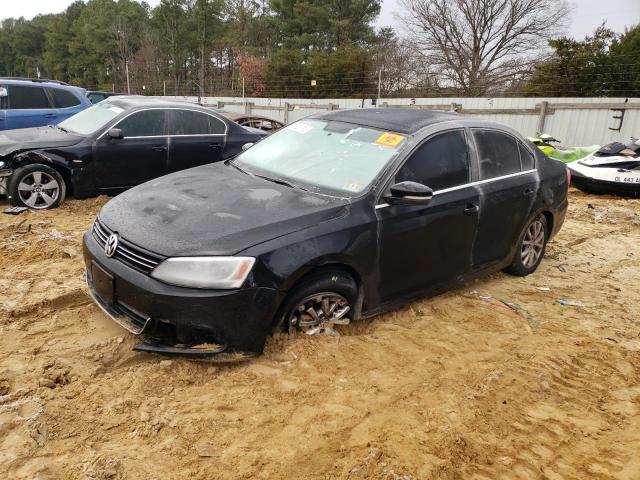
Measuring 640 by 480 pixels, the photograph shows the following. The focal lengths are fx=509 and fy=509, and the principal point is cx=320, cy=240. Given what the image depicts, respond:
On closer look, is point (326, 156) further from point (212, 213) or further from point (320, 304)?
point (320, 304)

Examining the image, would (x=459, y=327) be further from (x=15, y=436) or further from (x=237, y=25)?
(x=237, y=25)

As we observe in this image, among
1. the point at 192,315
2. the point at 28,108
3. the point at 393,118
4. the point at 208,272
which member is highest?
the point at 393,118

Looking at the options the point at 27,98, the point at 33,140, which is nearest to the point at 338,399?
the point at 33,140

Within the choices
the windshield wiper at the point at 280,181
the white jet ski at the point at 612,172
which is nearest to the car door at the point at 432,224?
the windshield wiper at the point at 280,181

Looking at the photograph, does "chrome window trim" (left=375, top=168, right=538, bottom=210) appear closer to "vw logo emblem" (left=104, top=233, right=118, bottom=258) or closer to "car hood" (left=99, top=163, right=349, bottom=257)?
"car hood" (left=99, top=163, right=349, bottom=257)

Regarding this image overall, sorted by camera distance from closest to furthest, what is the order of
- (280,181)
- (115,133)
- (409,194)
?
1. (409,194)
2. (280,181)
3. (115,133)

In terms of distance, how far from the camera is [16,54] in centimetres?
8200

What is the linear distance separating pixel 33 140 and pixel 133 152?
123 centimetres

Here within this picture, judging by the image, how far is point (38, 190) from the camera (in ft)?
21.8

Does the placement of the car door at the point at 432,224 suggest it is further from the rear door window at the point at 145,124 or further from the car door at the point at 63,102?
the car door at the point at 63,102

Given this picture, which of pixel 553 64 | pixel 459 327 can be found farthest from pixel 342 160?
pixel 553 64

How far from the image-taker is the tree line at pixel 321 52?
69.7ft

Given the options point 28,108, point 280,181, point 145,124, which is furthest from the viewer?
point 28,108

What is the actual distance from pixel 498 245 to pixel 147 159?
508cm
